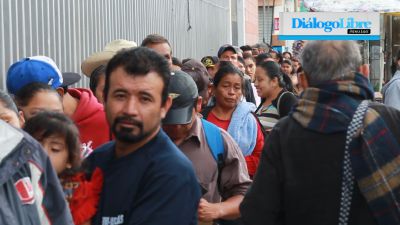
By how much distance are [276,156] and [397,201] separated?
1.92 ft

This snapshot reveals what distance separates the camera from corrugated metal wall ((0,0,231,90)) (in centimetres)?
643

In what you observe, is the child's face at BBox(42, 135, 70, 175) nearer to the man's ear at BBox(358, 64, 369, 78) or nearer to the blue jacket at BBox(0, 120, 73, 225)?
the blue jacket at BBox(0, 120, 73, 225)

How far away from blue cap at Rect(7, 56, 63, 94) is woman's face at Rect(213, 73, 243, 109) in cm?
187

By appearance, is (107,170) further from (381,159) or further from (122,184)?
(381,159)

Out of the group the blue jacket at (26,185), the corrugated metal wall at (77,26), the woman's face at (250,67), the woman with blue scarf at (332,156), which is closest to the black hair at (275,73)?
the corrugated metal wall at (77,26)

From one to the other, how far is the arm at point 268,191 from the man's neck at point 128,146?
0.76 m

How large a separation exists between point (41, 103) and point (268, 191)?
4.76 ft

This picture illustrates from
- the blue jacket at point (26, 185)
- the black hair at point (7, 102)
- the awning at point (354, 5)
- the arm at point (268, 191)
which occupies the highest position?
the awning at point (354, 5)

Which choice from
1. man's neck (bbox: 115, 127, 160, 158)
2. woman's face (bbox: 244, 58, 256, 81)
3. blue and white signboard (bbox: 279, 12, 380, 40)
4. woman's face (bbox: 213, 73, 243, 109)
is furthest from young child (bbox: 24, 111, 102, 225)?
blue and white signboard (bbox: 279, 12, 380, 40)

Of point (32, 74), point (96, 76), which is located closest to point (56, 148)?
point (32, 74)

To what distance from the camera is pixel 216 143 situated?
14.3 ft

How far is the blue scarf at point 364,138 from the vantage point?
132 inches

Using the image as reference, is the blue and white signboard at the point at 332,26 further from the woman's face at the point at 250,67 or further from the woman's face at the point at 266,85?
the woman's face at the point at 266,85

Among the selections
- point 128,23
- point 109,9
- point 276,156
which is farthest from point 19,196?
point 128,23
